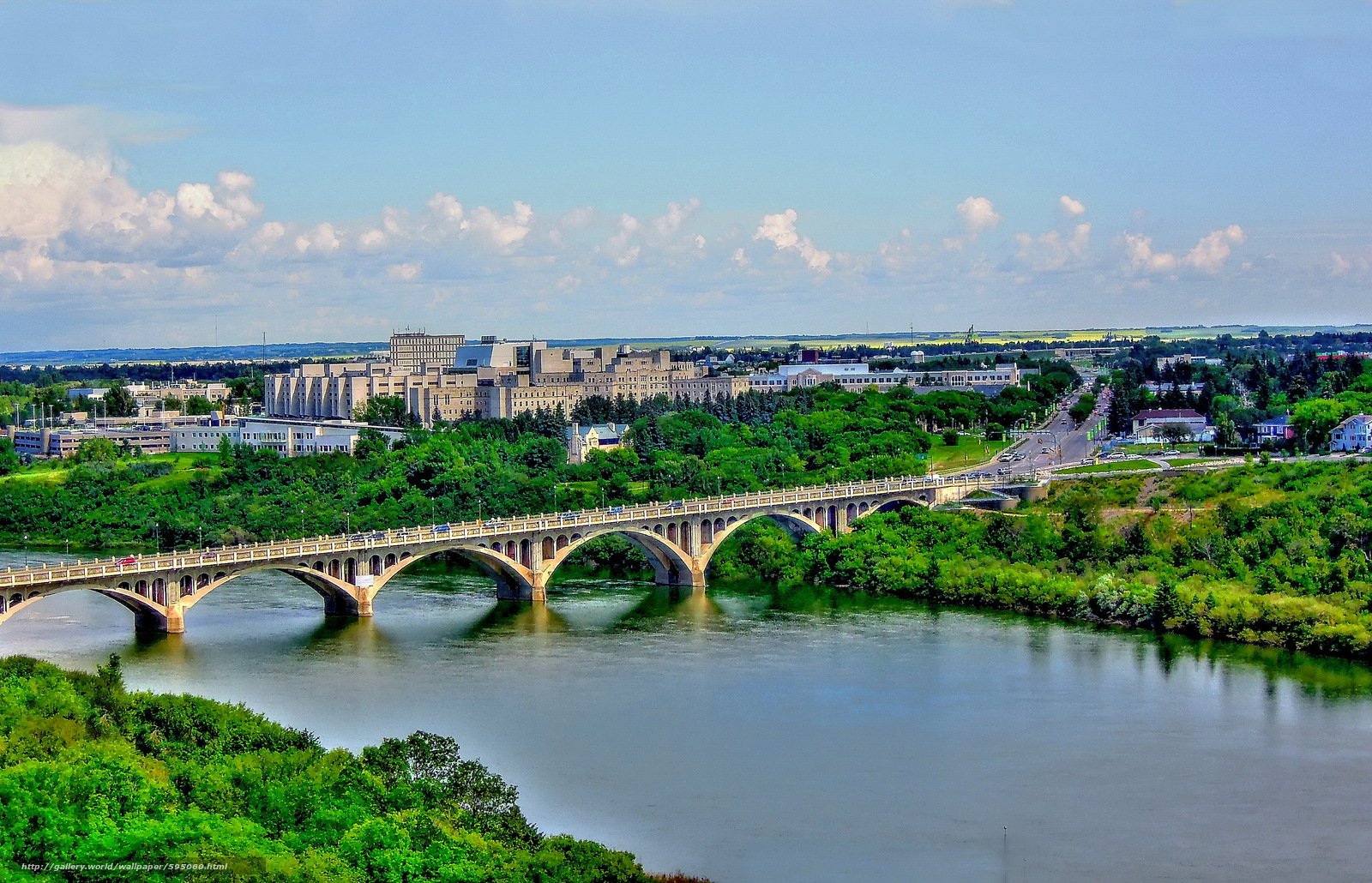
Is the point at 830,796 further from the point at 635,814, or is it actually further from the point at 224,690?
the point at 224,690

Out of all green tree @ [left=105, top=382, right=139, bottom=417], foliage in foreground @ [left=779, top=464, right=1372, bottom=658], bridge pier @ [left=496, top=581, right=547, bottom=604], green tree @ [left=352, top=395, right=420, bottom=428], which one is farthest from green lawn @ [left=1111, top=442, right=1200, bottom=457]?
green tree @ [left=105, top=382, right=139, bottom=417]

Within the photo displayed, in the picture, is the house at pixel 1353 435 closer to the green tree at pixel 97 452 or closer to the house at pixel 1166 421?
the house at pixel 1166 421

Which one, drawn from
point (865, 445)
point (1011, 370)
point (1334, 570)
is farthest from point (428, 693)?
point (1011, 370)

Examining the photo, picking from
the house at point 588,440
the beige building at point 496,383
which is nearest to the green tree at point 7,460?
the beige building at point 496,383

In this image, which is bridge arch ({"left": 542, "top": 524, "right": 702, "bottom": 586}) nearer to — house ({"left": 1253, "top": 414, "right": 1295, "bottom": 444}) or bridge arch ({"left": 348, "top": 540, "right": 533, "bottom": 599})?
bridge arch ({"left": 348, "top": 540, "right": 533, "bottom": 599})

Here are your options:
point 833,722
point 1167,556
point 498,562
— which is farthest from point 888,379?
point 833,722

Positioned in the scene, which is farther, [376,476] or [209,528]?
[376,476]
